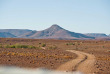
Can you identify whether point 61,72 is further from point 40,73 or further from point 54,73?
point 40,73

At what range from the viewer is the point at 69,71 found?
16.3 meters

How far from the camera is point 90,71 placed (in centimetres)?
1675

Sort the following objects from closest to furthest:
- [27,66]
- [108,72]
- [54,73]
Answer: [54,73], [108,72], [27,66]

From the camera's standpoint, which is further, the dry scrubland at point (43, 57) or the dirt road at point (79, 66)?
the dry scrubland at point (43, 57)

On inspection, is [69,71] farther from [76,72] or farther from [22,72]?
[22,72]

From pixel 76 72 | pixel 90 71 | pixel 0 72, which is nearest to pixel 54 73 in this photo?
pixel 76 72

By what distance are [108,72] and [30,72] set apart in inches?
240

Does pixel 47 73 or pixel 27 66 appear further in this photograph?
pixel 27 66

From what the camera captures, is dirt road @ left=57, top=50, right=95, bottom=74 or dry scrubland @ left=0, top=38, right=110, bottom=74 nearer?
dirt road @ left=57, top=50, right=95, bottom=74

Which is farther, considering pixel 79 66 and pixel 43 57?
pixel 43 57

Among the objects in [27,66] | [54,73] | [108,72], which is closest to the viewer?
[54,73]

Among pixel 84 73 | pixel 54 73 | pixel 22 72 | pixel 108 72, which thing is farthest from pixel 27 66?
pixel 108 72

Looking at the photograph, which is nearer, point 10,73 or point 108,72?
point 10,73

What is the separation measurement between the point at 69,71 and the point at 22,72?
Result: 3.58 m
